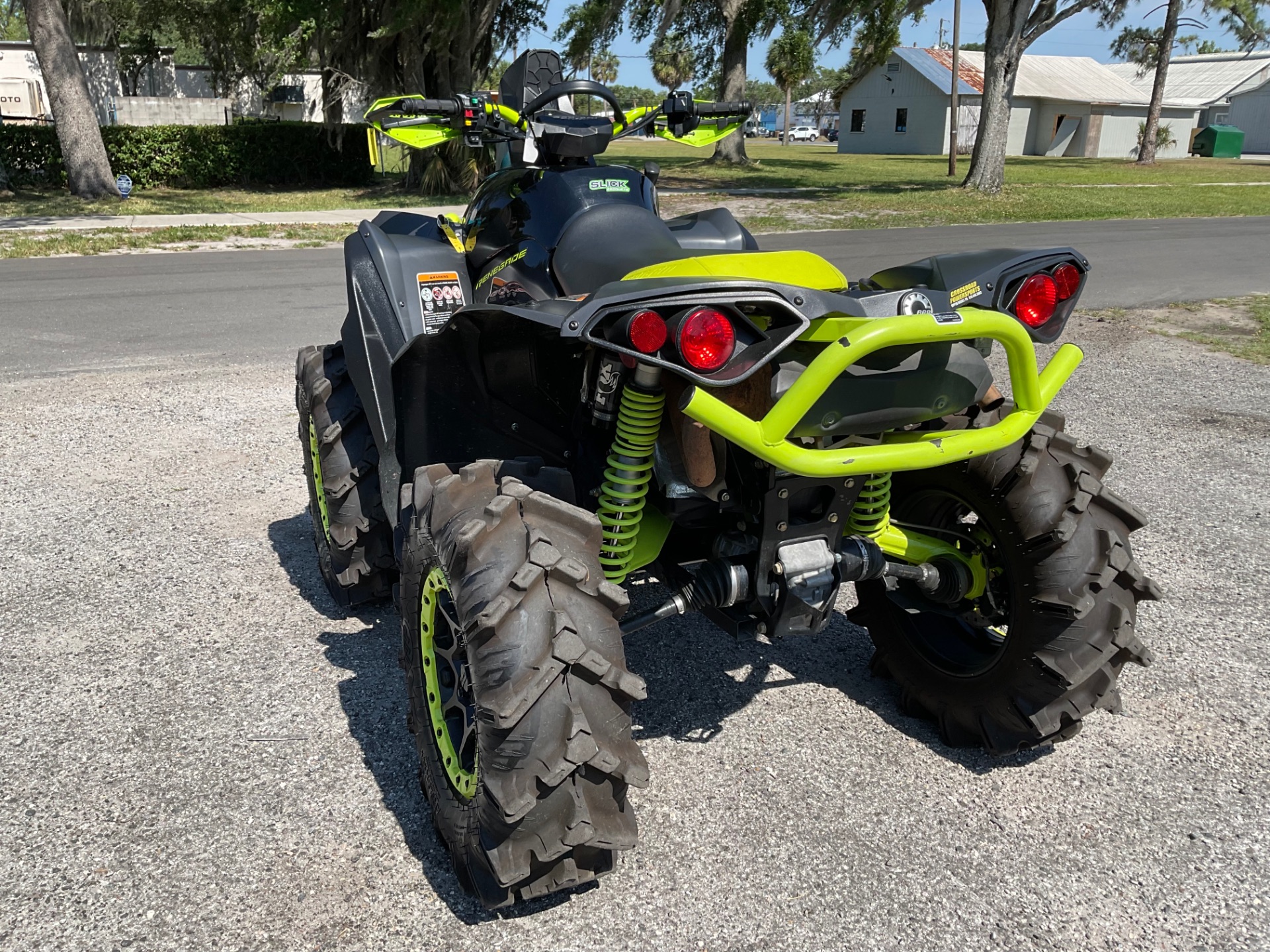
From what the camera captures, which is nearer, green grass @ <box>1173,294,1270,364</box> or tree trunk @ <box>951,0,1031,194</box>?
green grass @ <box>1173,294,1270,364</box>

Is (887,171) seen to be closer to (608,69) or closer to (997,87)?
(997,87)

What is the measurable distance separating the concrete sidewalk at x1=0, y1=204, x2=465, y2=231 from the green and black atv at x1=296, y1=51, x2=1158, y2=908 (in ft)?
48.4

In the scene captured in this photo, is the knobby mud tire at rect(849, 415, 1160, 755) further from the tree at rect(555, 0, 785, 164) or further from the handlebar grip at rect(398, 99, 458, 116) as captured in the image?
the tree at rect(555, 0, 785, 164)

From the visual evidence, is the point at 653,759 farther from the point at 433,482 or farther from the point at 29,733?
the point at 29,733

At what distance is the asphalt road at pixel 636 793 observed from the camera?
258cm

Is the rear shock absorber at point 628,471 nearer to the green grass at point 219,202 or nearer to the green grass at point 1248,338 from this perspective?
the green grass at point 1248,338

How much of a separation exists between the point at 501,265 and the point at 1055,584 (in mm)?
2122

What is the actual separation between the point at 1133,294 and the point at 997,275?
1094 centimetres

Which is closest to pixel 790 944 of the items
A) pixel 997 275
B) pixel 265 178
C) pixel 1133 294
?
pixel 997 275

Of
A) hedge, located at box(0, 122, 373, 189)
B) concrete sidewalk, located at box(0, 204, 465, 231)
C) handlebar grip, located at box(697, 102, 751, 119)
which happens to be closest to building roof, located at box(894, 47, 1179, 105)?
hedge, located at box(0, 122, 373, 189)

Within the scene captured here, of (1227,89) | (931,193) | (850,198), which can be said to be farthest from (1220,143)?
(850,198)

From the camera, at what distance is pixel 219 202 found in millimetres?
22078

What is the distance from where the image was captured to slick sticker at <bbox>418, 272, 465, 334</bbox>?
376 centimetres

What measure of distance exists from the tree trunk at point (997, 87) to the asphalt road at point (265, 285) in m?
5.26
